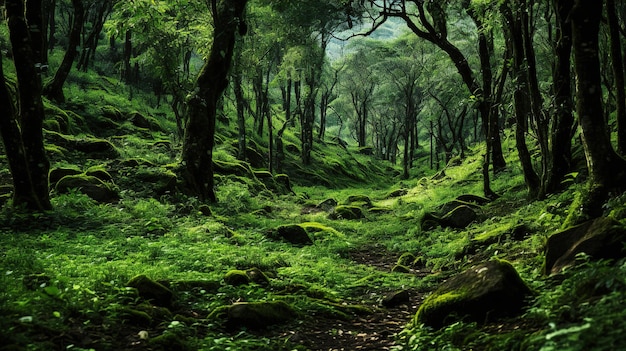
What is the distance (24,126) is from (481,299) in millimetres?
9460

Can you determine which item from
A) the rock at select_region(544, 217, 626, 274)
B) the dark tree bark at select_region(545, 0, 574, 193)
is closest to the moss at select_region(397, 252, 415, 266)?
the dark tree bark at select_region(545, 0, 574, 193)

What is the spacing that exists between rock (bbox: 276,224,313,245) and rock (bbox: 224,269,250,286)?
13.6 feet

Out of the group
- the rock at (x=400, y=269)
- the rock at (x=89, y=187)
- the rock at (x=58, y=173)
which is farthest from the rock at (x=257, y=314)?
the rock at (x=58, y=173)

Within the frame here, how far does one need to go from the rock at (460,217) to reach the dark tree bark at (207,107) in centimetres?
735

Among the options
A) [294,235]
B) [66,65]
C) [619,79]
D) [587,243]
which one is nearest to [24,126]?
[294,235]

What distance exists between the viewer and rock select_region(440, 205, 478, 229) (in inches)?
486

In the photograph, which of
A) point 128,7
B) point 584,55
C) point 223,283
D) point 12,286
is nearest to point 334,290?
point 223,283

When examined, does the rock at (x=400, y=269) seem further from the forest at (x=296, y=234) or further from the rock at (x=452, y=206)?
the rock at (x=452, y=206)

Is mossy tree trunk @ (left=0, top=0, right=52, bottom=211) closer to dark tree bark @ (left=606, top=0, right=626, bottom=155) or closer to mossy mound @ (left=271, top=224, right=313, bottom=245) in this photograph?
mossy mound @ (left=271, top=224, right=313, bottom=245)

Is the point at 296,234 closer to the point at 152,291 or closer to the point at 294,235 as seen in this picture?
the point at 294,235

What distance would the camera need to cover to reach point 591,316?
3.35 metres

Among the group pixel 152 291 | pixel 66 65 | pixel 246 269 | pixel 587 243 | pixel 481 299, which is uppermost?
pixel 66 65

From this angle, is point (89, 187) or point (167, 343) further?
point (89, 187)

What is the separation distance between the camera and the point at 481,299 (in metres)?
4.86
